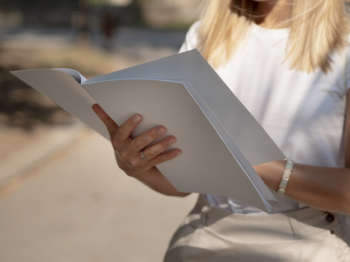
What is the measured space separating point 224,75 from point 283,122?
25 centimetres

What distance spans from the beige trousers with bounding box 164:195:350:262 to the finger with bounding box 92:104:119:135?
1.44 ft

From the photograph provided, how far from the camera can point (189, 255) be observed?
1.58 meters

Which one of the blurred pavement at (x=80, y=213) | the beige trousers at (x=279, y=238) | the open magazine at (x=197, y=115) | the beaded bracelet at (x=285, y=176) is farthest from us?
the blurred pavement at (x=80, y=213)

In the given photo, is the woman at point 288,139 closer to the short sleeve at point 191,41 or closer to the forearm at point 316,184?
the forearm at point 316,184

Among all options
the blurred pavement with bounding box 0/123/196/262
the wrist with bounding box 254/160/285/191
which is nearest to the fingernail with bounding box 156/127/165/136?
the wrist with bounding box 254/160/285/191

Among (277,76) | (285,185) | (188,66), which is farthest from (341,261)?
(188,66)

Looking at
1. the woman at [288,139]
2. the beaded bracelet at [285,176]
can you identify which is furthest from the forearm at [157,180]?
the beaded bracelet at [285,176]

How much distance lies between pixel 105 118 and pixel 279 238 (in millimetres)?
596

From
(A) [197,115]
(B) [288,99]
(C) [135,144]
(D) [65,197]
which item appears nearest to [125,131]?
(C) [135,144]

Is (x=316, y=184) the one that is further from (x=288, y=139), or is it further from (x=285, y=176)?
(x=288, y=139)

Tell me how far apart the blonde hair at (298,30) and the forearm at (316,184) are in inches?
11.6

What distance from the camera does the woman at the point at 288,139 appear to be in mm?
1333

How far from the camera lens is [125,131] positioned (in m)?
1.28

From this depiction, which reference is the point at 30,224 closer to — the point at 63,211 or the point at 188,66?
the point at 63,211
